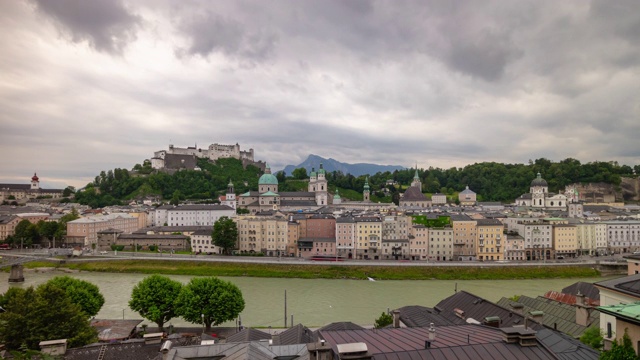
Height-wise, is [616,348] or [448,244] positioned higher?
[616,348]

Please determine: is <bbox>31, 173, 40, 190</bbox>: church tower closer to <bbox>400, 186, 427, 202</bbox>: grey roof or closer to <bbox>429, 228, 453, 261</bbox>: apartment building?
<bbox>400, 186, 427, 202</bbox>: grey roof

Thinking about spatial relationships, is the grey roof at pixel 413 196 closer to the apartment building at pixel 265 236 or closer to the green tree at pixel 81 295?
the apartment building at pixel 265 236

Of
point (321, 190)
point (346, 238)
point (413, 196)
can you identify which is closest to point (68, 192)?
point (321, 190)

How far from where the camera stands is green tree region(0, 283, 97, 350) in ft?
40.1

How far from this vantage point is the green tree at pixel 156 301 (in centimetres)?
1795

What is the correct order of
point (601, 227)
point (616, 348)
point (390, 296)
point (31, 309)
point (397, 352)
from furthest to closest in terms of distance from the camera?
point (601, 227)
point (390, 296)
point (31, 309)
point (397, 352)
point (616, 348)

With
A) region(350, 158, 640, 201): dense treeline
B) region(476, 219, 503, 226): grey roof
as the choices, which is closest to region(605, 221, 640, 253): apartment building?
region(476, 219, 503, 226): grey roof

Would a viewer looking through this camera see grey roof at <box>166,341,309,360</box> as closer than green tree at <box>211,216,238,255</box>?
Yes

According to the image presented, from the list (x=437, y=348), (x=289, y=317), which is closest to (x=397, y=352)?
(x=437, y=348)

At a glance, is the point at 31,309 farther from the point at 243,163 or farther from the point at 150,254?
the point at 243,163

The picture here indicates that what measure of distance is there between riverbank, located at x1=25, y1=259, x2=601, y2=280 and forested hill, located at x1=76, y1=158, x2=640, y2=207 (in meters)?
35.5

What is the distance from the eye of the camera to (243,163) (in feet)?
316

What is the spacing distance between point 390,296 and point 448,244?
53.3 ft

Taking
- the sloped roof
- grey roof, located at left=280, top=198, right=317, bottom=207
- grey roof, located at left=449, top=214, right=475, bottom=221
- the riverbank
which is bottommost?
the riverbank
